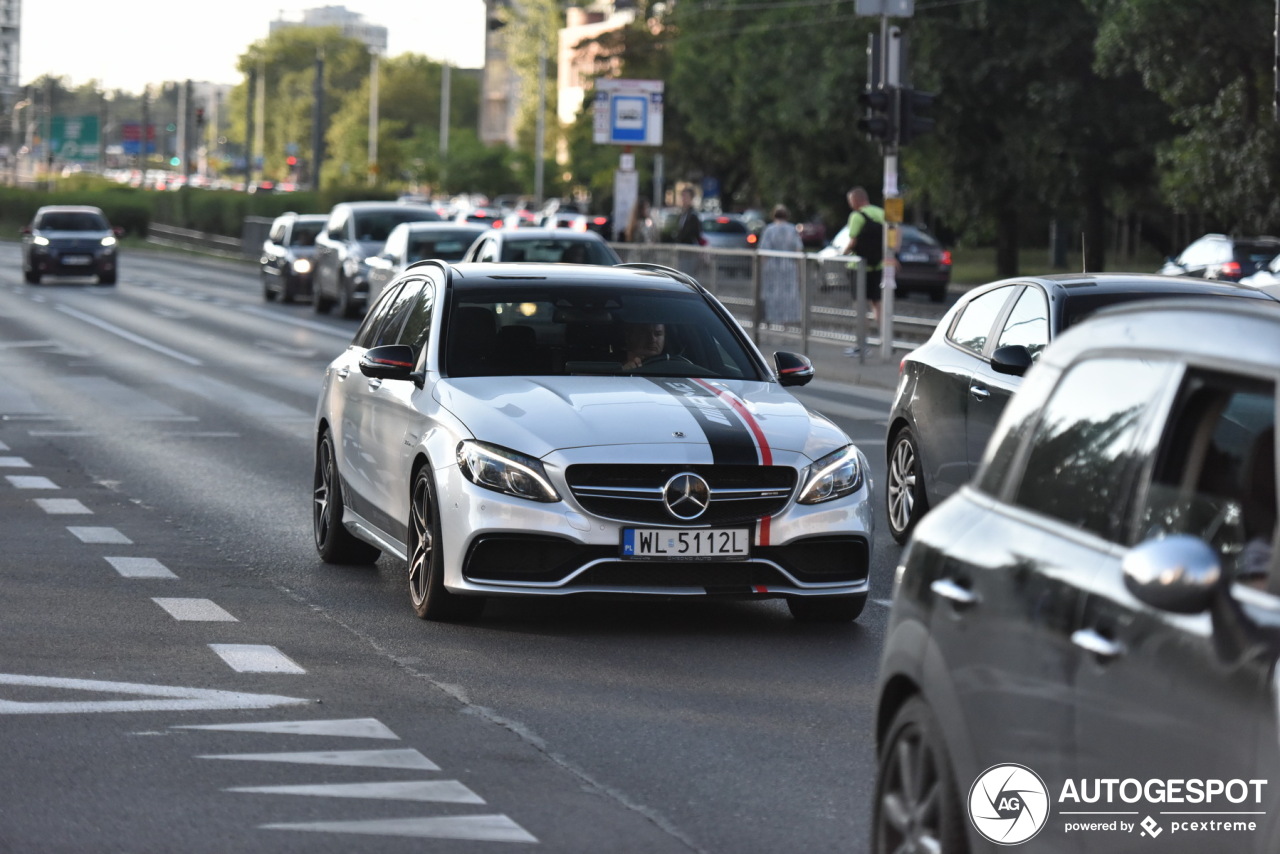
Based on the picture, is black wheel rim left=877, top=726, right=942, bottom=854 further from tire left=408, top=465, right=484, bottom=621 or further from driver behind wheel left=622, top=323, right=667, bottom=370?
driver behind wheel left=622, top=323, right=667, bottom=370

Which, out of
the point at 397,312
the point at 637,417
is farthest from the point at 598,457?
the point at 397,312

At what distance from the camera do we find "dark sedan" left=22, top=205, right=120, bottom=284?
4741 cm

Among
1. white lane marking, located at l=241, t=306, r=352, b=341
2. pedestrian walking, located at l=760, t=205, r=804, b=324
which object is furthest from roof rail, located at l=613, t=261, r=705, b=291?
white lane marking, located at l=241, t=306, r=352, b=341

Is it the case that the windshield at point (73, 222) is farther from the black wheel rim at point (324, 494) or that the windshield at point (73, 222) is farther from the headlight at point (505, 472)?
the headlight at point (505, 472)

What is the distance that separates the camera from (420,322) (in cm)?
1006

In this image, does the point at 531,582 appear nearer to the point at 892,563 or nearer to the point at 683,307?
the point at 683,307

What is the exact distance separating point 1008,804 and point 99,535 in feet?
27.4

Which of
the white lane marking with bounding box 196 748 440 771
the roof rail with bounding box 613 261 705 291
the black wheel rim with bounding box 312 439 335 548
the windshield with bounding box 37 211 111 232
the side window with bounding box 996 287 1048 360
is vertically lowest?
the white lane marking with bounding box 196 748 440 771

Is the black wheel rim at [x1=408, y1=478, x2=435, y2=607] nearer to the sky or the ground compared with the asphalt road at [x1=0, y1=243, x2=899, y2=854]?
nearer to the sky

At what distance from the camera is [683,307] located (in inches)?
395

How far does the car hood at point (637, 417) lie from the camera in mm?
8523

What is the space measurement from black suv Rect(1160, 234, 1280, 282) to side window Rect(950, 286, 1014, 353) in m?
19.1

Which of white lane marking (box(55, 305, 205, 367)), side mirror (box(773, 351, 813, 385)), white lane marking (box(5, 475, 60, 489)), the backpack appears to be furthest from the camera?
white lane marking (box(55, 305, 205, 367))

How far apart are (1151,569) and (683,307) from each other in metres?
6.82
